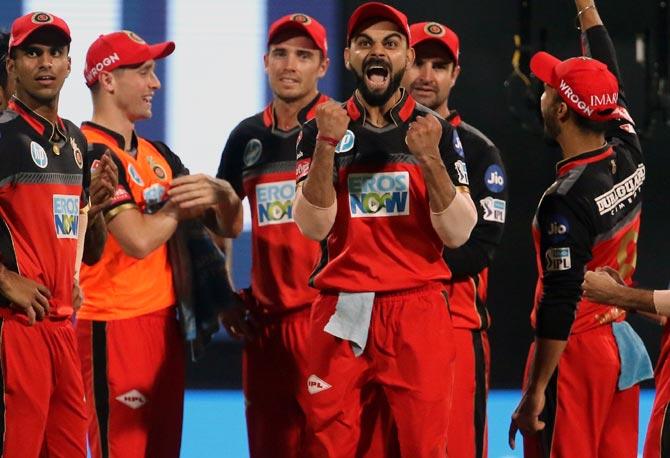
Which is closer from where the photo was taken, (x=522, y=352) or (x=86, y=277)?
(x=86, y=277)

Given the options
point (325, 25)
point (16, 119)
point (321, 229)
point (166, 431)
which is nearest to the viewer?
point (321, 229)

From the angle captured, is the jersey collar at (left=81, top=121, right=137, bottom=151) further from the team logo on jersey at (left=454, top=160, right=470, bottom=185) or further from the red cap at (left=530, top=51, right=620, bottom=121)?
the red cap at (left=530, top=51, right=620, bottom=121)

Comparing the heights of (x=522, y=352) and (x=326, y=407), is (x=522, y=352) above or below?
below

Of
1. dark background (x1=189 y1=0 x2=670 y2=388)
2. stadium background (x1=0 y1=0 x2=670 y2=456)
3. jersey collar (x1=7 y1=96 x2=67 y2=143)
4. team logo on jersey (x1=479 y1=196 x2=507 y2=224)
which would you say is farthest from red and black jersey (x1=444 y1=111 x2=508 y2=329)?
dark background (x1=189 y1=0 x2=670 y2=388)

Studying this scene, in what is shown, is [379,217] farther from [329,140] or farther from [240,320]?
[240,320]

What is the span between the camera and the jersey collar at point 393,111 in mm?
4793

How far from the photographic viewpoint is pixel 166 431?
575 centimetres

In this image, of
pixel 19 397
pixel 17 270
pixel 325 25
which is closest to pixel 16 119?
pixel 17 270

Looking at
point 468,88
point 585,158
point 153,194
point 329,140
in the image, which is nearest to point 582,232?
point 585,158

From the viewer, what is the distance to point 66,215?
16.3ft

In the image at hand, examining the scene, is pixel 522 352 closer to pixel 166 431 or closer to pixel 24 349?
pixel 166 431

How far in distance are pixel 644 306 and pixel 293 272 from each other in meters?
1.58

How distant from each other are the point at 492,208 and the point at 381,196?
3.56 ft

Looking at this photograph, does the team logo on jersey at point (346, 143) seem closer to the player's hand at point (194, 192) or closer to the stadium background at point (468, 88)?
the player's hand at point (194, 192)
